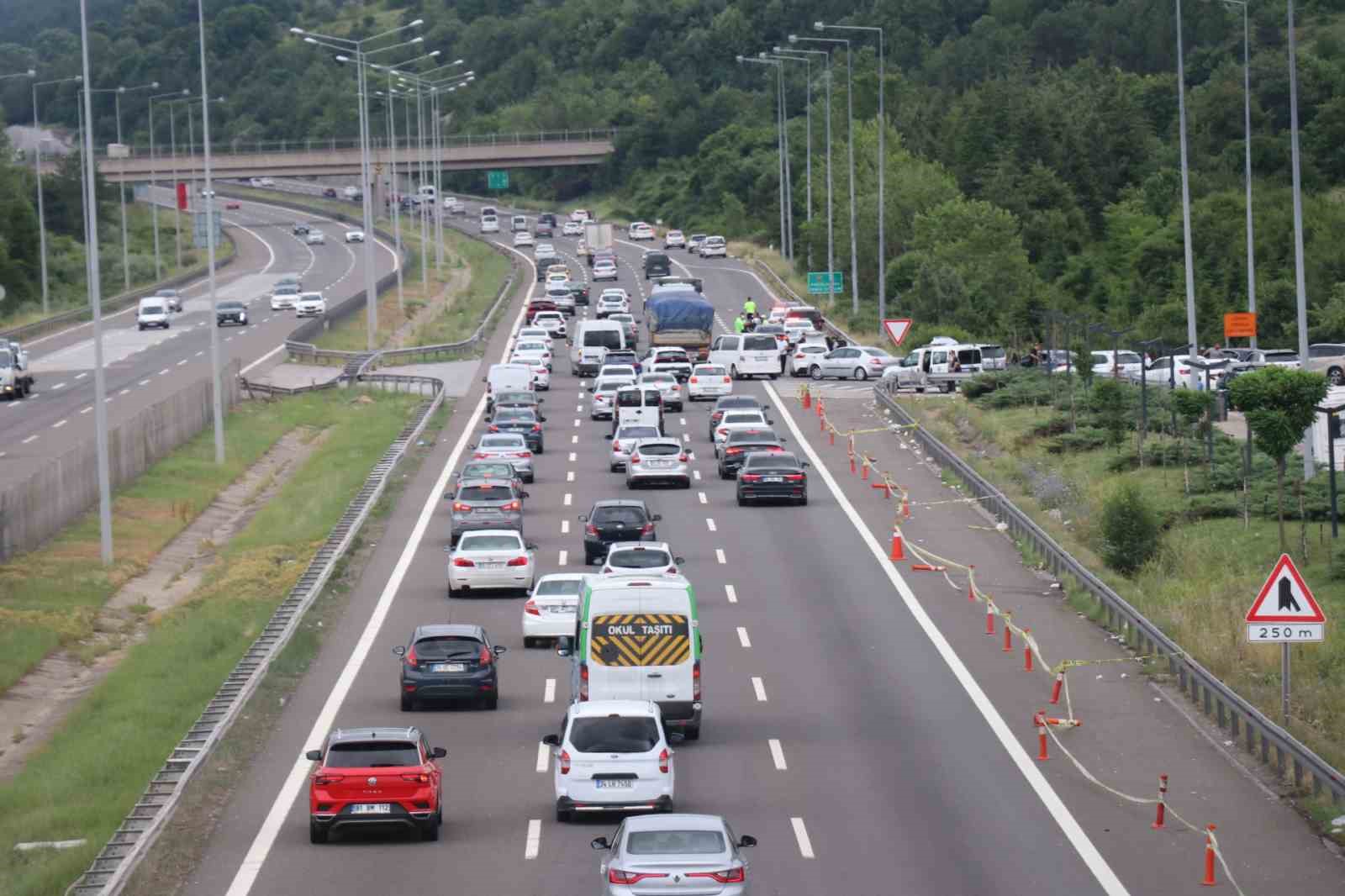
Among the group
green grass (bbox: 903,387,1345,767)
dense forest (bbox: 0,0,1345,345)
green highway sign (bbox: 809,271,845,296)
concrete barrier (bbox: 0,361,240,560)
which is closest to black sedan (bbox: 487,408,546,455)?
concrete barrier (bbox: 0,361,240,560)

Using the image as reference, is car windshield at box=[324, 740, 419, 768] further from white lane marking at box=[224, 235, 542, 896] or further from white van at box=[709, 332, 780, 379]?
white van at box=[709, 332, 780, 379]

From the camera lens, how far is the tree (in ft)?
139

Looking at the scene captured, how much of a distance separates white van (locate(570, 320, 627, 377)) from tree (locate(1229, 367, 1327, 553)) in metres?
41.1

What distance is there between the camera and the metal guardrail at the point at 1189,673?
27.2 m

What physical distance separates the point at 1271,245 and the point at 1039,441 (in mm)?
64539

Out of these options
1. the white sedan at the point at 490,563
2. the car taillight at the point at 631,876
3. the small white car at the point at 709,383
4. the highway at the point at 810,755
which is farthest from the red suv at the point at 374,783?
the small white car at the point at 709,383

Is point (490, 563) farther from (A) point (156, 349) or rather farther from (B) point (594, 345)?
(A) point (156, 349)

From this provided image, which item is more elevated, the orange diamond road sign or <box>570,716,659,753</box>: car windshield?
the orange diamond road sign

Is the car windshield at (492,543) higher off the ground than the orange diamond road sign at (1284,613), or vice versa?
the orange diamond road sign at (1284,613)

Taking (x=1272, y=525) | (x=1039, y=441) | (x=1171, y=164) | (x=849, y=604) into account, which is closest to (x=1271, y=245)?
(x=1171, y=164)

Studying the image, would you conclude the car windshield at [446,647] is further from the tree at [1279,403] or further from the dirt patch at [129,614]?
the tree at [1279,403]

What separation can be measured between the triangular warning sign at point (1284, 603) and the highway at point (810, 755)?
2487 mm

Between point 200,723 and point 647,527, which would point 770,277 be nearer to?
point 647,527

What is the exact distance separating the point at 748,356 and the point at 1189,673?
48.4m
